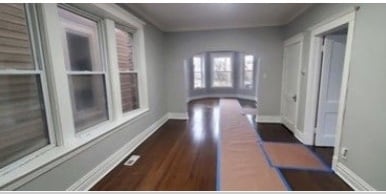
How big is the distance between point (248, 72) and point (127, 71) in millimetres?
6732

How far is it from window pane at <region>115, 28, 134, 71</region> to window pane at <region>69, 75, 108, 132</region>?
66 centimetres

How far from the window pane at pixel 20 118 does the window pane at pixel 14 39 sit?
12 cm

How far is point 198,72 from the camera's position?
9.16 meters

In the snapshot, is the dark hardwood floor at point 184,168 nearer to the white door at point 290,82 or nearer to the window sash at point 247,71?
the white door at point 290,82

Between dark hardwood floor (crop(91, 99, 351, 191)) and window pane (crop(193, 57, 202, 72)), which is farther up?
window pane (crop(193, 57, 202, 72))

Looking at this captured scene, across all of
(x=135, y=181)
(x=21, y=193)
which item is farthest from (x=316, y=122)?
(x=21, y=193)

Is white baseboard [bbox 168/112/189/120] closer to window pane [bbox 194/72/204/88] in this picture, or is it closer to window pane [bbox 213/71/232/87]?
window pane [bbox 194/72/204/88]

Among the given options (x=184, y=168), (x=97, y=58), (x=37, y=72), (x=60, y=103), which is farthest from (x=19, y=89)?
(x=184, y=168)

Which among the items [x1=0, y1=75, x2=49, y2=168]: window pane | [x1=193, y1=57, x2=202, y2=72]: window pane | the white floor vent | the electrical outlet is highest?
[x1=193, y1=57, x2=202, y2=72]: window pane

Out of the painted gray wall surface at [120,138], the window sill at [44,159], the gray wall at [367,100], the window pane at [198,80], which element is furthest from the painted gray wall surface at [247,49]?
the window pane at [198,80]

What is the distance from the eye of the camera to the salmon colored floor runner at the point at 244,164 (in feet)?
7.04

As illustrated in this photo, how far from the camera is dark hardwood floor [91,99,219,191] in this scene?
7.29 feet

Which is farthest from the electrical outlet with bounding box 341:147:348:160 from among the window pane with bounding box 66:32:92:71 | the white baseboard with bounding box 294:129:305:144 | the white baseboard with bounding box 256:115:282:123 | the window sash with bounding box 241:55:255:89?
the window sash with bounding box 241:55:255:89

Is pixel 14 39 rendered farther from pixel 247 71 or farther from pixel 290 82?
pixel 247 71
